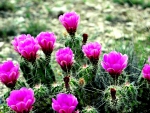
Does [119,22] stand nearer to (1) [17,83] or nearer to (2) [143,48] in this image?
(2) [143,48]

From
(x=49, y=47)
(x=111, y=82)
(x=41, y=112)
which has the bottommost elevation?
(x=41, y=112)

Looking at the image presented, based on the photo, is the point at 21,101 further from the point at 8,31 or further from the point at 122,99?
the point at 8,31

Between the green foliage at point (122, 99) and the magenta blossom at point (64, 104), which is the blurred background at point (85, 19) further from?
the magenta blossom at point (64, 104)

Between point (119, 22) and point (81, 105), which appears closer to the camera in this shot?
point (81, 105)

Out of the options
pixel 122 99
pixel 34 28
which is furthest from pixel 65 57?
pixel 34 28

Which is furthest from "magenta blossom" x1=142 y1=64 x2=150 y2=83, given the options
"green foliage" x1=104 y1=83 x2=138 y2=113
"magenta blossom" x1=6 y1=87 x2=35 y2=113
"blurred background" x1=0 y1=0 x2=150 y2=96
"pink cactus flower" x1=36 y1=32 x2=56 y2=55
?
"blurred background" x1=0 y1=0 x2=150 y2=96

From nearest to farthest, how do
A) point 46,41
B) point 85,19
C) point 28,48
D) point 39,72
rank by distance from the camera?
point 28,48 < point 46,41 < point 39,72 < point 85,19

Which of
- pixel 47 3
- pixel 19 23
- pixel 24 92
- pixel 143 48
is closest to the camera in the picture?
pixel 24 92

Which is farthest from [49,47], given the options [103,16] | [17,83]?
[103,16]
